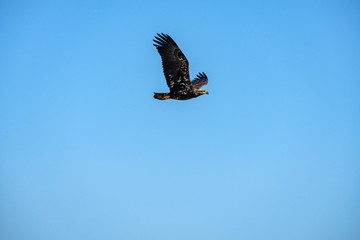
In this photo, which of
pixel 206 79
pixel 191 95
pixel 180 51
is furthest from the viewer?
pixel 206 79

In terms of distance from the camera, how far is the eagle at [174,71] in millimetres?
15477

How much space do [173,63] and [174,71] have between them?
1.11ft

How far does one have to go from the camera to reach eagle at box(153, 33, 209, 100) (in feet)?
50.8

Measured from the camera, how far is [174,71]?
51.9ft

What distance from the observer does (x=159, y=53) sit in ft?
51.8

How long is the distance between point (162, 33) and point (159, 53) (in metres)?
0.79

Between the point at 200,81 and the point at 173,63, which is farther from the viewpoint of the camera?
the point at 200,81

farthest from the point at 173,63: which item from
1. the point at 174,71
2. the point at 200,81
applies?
the point at 200,81

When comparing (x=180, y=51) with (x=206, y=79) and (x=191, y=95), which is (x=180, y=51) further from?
(x=206, y=79)

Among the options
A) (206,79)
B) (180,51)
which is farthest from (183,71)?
(206,79)

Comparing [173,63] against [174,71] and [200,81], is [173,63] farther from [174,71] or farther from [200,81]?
[200,81]

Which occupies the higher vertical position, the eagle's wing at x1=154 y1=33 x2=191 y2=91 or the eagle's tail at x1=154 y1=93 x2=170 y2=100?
the eagle's wing at x1=154 y1=33 x2=191 y2=91

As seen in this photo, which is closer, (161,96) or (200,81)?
(161,96)

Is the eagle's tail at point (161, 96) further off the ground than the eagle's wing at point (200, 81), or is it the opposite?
the eagle's wing at point (200, 81)
